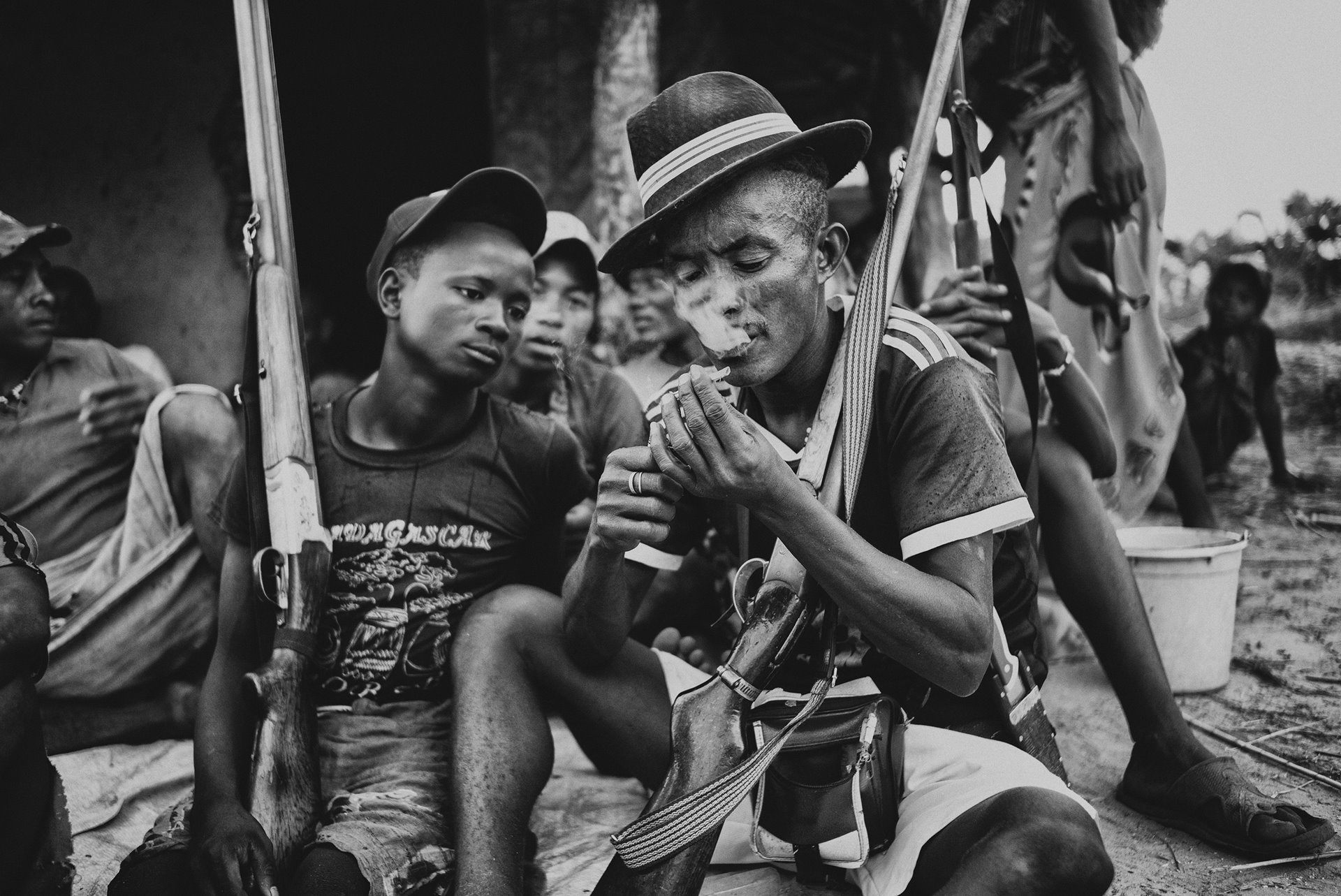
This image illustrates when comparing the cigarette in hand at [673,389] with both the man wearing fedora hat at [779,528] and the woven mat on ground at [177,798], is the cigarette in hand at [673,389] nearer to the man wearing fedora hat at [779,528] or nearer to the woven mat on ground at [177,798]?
the man wearing fedora hat at [779,528]

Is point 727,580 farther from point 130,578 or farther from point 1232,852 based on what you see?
point 130,578

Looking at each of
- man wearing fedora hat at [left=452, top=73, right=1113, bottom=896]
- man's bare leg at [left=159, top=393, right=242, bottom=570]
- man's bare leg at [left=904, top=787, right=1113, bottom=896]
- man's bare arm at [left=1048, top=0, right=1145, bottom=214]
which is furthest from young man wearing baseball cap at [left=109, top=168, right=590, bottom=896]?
man's bare arm at [left=1048, top=0, right=1145, bottom=214]

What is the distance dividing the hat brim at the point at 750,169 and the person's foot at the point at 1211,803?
1.52 metres

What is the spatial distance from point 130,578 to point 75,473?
0.52 metres

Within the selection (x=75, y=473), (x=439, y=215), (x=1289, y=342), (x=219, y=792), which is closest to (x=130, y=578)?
(x=75, y=473)

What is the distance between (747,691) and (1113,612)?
1.25 m

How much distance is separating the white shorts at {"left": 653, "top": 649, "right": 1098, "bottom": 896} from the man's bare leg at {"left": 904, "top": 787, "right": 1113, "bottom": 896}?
59mm

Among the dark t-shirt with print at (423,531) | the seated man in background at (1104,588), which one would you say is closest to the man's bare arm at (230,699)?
the dark t-shirt with print at (423,531)

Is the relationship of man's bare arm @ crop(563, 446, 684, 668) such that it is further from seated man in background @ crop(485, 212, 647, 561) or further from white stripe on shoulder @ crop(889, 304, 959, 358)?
seated man in background @ crop(485, 212, 647, 561)

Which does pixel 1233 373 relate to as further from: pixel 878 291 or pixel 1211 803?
pixel 878 291

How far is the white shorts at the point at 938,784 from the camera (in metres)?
1.61

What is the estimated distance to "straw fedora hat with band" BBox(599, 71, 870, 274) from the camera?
170 cm

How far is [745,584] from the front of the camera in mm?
1664

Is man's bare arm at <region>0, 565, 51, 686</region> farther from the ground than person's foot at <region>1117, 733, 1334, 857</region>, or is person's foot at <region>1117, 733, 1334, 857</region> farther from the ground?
man's bare arm at <region>0, 565, 51, 686</region>
